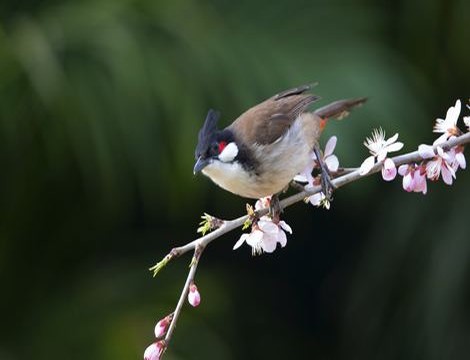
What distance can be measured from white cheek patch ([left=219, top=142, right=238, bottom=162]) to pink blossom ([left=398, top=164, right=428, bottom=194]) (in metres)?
0.70

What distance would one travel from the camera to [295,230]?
637 cm

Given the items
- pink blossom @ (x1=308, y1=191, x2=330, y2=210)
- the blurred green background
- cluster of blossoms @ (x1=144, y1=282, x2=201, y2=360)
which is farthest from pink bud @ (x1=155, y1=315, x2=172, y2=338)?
the blurred green background

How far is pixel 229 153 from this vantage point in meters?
3.52

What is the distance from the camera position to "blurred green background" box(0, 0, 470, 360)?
5406 millimetres

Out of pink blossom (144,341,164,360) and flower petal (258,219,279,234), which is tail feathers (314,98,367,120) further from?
pink blossom (144,341,164,360)

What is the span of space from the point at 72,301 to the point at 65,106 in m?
1.04

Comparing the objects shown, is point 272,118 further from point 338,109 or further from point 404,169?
point 404,169

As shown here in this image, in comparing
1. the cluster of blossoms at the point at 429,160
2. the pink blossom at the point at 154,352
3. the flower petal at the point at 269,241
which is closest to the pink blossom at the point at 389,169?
the cluster of blossoms at the point at 429,160

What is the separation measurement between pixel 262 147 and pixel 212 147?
25 centimetres

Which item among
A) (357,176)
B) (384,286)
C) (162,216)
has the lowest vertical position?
(384,286)

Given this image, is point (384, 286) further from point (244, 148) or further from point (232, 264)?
point (244, 148)

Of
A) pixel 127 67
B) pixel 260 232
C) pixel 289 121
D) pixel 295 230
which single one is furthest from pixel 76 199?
pixel 260 232

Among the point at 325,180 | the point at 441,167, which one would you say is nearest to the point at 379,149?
the point at 441,167

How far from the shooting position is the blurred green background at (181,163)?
541 centimetres
